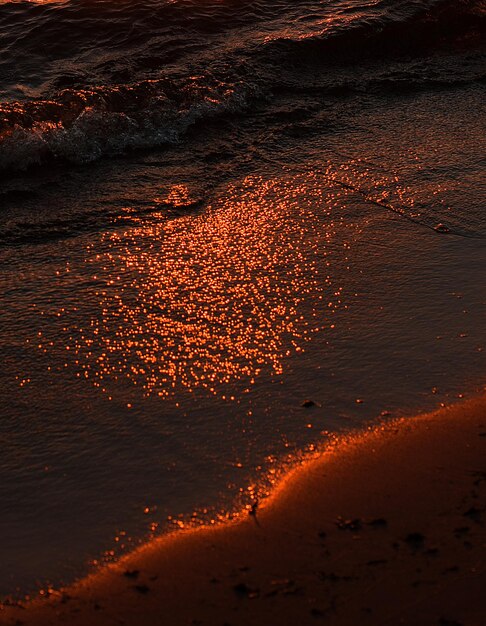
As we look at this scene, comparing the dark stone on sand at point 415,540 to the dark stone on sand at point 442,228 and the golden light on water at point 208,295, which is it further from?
the dark stone on sand at point 442,228

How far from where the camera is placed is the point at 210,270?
368 centimetres

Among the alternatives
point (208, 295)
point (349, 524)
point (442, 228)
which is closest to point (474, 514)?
point (349, 524)

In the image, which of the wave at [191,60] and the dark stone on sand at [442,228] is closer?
the dark stone on sand at [442,228]

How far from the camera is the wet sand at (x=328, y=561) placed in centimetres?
198

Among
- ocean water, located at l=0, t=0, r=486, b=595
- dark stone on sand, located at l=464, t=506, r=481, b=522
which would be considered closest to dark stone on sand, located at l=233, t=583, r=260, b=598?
ocean water, located at l=0, t=0, r=486, b=595

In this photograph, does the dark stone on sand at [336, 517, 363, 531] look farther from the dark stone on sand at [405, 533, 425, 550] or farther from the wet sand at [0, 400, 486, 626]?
the dark stone on sand at [405, 533, 425, 550]

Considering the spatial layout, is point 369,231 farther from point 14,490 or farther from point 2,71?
point 2,71

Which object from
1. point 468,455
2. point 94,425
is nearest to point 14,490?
point 94,425

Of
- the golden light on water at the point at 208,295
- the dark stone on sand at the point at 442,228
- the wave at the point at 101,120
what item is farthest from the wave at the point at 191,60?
the dark stone on sand at the point at 442,228

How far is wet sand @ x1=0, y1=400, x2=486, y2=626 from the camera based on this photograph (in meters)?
1.98

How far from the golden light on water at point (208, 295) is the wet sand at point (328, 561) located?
0.66m

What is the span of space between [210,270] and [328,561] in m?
1.81

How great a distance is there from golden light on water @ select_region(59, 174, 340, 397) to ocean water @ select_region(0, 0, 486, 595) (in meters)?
0.01

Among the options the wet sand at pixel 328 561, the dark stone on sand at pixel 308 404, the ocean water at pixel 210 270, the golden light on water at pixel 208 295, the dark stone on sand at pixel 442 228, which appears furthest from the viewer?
the dark stone on sand at pixel 442 228
